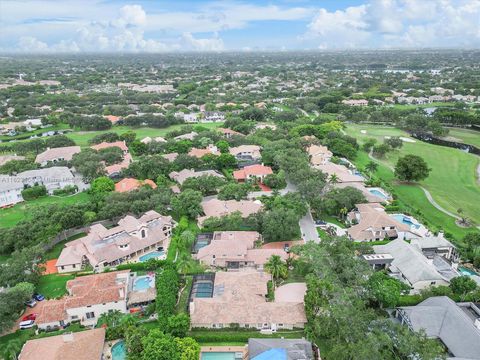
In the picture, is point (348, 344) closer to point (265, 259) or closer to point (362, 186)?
point (265, 259)

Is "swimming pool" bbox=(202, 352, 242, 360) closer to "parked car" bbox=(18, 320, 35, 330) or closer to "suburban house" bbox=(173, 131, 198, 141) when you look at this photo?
"parked car" bbox=(18, 320, 35, 330)

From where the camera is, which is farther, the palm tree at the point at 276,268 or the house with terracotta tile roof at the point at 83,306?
the palm tree at the point at 276,268

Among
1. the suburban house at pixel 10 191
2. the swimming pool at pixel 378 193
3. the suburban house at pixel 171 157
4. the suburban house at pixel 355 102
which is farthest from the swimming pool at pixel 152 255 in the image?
the suburban house at pixel 355 102

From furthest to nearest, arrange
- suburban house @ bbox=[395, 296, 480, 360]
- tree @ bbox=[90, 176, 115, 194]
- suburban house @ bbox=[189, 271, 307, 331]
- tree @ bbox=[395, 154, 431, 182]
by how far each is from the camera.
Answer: tree @ bbox=[395, 154, 431, 182] < tree @ bbox=[90, 176, 115, 194] < suburban house @ bbox=[189, 271, 307, 331] < suburban house @ bbox=[395, 296, 480, 360]

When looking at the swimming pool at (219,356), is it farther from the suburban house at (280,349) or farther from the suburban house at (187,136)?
the suburban house at (187,136)

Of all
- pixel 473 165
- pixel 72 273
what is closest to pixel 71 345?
pixel 72 273

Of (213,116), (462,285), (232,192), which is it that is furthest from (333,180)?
(213,116)

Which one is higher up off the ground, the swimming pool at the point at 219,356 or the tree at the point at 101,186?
the tree at the point at 101,186

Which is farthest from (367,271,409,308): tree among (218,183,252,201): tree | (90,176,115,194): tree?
(90,176,115,194): tree
